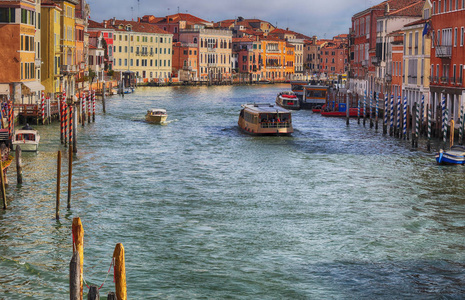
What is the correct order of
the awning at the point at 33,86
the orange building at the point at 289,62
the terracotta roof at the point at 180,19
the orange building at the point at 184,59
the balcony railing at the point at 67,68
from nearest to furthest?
the awning at the point at 33,86
the balcony railing at the point at 67,68
the orange building at the point at 184,59
the terracotta roof at the point at 180,19
the orange building at the point at 289,62

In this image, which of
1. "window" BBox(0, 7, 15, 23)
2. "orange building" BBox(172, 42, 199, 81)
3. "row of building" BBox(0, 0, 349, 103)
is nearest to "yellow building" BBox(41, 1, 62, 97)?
"row of building" BBox(0, 0, 349, 103)

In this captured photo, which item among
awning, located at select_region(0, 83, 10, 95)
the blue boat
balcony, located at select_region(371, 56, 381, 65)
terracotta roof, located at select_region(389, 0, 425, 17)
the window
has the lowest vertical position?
the blue boat

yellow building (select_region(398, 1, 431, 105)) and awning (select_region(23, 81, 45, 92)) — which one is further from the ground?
yellow building (select_region(398, 1, 431, 105))

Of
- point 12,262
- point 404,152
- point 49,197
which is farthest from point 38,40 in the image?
point 12,262

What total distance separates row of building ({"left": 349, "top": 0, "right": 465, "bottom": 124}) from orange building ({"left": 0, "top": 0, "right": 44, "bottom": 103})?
2242 cm

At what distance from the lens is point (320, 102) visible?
72.4 metres

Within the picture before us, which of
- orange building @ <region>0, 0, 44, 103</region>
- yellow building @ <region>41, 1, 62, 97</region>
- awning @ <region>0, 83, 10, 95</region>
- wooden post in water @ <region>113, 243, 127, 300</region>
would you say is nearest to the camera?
wooden post in water @ <region>113, 243, 127, 300</region>

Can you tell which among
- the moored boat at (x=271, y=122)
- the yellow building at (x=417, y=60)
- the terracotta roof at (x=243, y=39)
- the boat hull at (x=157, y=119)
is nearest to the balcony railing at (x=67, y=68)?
the boat hull at (x=157, y=119)

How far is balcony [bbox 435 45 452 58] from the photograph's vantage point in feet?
140

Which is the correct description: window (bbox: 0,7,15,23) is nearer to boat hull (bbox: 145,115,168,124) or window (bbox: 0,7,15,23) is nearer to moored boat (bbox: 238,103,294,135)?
boat hull (bbox: 145,115,168,124)

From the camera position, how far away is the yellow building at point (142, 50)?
118 meters

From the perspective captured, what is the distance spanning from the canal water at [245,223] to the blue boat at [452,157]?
12.8 inches

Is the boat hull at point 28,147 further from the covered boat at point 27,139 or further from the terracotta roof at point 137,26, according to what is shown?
the terracotta roof at point 137,26

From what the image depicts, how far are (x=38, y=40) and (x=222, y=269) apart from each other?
135 ft
